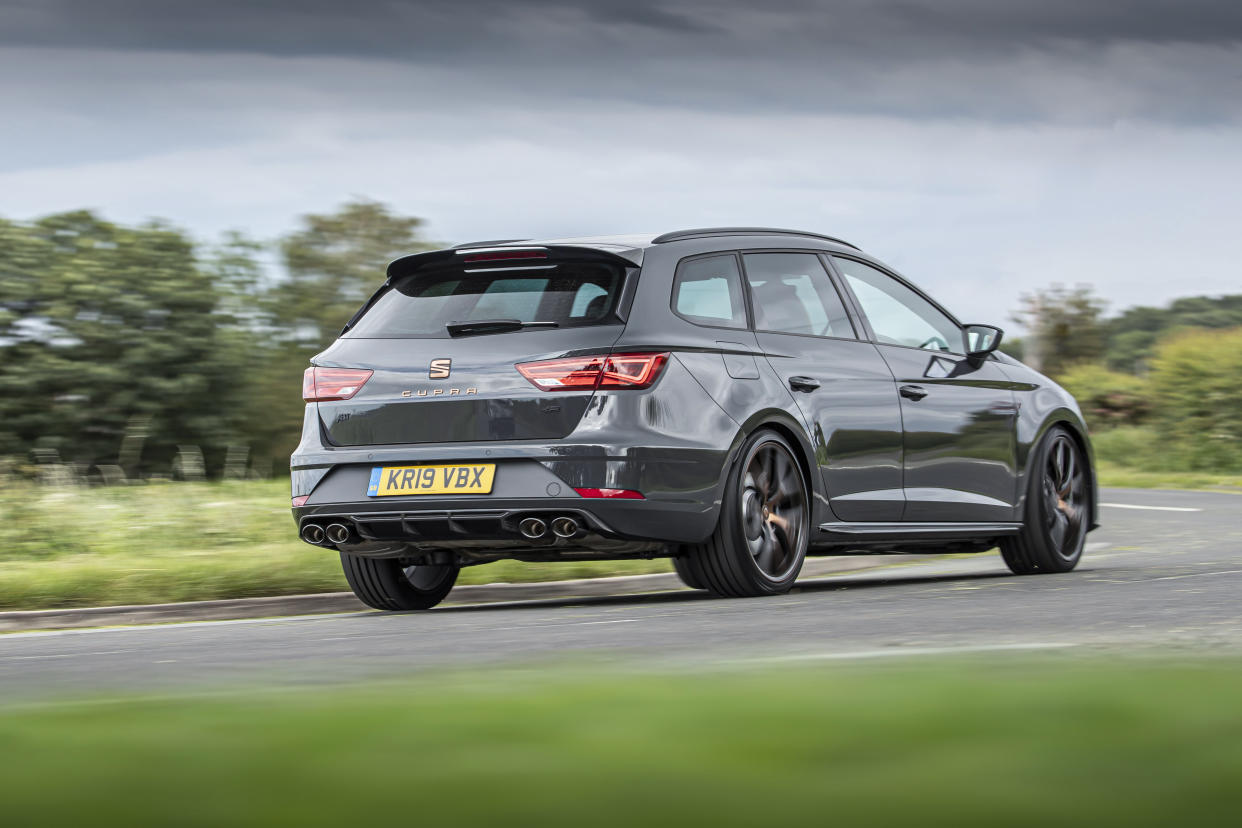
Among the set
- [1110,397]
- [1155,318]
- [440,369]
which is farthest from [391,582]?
[1155,318]

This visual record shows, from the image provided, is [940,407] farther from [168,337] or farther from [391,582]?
[168,337]

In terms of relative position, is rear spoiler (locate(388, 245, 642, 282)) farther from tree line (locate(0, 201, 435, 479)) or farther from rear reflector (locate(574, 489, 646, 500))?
tree line (locate(0, 201, 435, 479))

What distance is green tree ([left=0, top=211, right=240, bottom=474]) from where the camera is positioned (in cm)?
3058

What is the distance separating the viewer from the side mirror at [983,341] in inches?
395

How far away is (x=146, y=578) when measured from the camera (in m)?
10.3

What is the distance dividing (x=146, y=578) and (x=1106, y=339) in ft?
143

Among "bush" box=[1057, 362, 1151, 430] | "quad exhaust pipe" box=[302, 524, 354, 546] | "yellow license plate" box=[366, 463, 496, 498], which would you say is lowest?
"bush" box=[1057, 362, 1151, 430]

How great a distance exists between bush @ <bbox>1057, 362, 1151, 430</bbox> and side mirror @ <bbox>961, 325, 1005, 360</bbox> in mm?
25008

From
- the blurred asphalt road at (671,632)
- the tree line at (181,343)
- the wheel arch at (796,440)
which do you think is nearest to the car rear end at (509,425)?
the wheel arch at (796,440)

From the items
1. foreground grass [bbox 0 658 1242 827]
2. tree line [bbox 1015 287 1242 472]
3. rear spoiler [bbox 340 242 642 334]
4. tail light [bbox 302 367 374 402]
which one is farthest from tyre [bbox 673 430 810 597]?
tree line [bbox 1015 287 1242 472]

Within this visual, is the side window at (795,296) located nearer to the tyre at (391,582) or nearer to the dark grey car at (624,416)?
the dark grey car at (624,416)

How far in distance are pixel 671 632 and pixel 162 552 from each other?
6.73 metres

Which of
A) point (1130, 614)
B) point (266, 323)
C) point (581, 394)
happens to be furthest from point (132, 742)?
point (266, 323)

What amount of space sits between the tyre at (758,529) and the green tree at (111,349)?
77.2 feet
